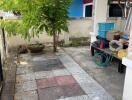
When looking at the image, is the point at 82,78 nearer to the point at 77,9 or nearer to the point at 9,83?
the point at 9,83

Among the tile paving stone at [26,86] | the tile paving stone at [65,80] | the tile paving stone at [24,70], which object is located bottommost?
the tile paving stone at [26,86]

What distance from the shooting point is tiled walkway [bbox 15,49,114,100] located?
3.37 metres

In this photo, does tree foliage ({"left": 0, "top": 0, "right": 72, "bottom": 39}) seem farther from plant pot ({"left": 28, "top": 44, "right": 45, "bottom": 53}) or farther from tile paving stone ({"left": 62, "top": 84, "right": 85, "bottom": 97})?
tile paving stone ({"left": 62, "top": 84, "right": 85, "bottom": 97})

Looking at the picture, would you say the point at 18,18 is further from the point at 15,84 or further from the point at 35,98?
the point at 35,98

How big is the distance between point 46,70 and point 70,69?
25.1 inches

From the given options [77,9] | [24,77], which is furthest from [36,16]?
[77,9]

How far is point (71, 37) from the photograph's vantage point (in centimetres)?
764

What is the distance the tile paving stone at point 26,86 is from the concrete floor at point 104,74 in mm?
1437

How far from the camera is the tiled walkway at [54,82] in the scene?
337cm

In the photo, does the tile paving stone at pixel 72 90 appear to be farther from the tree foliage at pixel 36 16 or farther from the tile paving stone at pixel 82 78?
the tree foliage at pixel 36 16

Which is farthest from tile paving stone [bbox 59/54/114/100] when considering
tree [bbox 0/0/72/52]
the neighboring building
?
the neighboring building

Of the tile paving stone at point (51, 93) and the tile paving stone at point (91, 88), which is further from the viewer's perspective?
the tile paving stone at point (91, 88)

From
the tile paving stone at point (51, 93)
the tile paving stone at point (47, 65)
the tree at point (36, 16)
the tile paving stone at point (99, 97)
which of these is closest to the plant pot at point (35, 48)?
the tree at point (36, 16)

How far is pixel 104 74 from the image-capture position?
4441 millimetres
